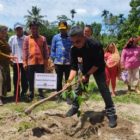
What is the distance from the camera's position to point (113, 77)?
10203mm

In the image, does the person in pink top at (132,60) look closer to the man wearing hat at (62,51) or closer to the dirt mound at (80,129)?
the man wearing hat at (62,51)

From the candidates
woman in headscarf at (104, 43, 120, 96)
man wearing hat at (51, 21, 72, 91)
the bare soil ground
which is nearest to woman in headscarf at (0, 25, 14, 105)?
man wearing hat at (51, 21, 72, 91)

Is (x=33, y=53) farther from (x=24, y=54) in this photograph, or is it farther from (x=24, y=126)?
(x=24, y=126)

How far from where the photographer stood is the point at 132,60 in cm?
1041

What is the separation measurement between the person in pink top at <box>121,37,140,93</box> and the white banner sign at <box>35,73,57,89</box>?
2.62 m

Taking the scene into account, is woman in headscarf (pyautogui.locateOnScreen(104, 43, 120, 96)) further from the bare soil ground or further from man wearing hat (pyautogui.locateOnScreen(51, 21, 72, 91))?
Answer: the bare soil ground

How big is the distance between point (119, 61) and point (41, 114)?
11.4 ft

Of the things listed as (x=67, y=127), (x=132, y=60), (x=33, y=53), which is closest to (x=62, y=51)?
(x=33, y=53)

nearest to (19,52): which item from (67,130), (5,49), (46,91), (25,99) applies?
(5,49)

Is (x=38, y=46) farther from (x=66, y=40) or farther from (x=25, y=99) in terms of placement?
(x=25, y=99)

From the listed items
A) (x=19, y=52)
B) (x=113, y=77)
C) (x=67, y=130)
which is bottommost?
(x=67, y=130)

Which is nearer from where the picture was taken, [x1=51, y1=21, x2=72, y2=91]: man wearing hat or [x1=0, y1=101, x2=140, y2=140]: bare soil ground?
[x1=0, y1=101, x2=140, y2=140]: bare soil ground

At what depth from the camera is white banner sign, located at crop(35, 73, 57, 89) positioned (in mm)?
8578

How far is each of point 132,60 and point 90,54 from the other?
157 inches
